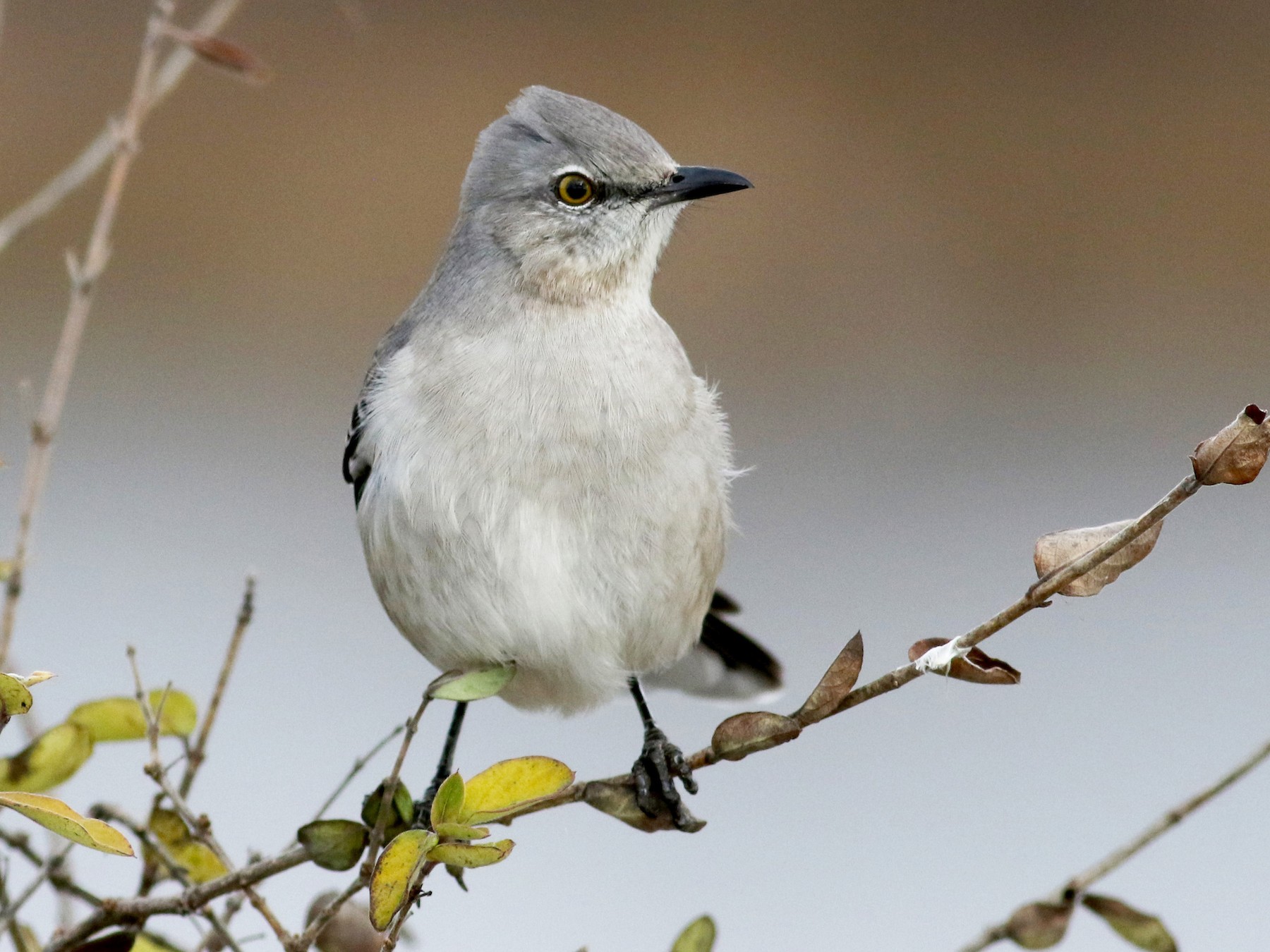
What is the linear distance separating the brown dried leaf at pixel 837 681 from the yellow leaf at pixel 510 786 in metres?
0.25

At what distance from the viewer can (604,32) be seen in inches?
220

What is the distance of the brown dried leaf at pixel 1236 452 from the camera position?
118cm

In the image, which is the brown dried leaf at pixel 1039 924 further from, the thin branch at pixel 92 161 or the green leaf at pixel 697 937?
the thin branch at pixel 92 161

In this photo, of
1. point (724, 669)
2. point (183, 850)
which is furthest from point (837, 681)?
point (724, 669)

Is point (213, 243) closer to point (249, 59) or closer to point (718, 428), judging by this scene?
point (718, 428)

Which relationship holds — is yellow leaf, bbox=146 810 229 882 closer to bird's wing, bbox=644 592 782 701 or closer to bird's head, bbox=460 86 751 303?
bird's head, bbox=460 86 751 303

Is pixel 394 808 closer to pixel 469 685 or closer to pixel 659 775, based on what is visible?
pixel 469 685

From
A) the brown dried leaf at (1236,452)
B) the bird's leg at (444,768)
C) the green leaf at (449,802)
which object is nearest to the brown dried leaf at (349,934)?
the green leaf at (449,802)

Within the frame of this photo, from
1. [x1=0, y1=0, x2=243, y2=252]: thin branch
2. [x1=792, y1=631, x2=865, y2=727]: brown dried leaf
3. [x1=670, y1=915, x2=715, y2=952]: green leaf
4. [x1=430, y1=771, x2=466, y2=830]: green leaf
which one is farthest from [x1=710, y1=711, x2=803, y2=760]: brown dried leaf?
[x1=0, y1=0, x2=243, y2=252]: thin branch

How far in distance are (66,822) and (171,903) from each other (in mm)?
326

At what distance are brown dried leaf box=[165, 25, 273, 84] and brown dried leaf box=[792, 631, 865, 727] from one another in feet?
3.31

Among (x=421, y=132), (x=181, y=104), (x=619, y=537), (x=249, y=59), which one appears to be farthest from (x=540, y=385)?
(x=181, y=104)

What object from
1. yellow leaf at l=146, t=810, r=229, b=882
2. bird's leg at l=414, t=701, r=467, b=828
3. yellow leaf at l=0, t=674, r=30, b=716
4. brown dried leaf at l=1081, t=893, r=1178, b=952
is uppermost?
yellow leaf at l=0, t=674, r=30, b=716

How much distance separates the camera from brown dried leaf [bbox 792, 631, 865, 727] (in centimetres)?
132
